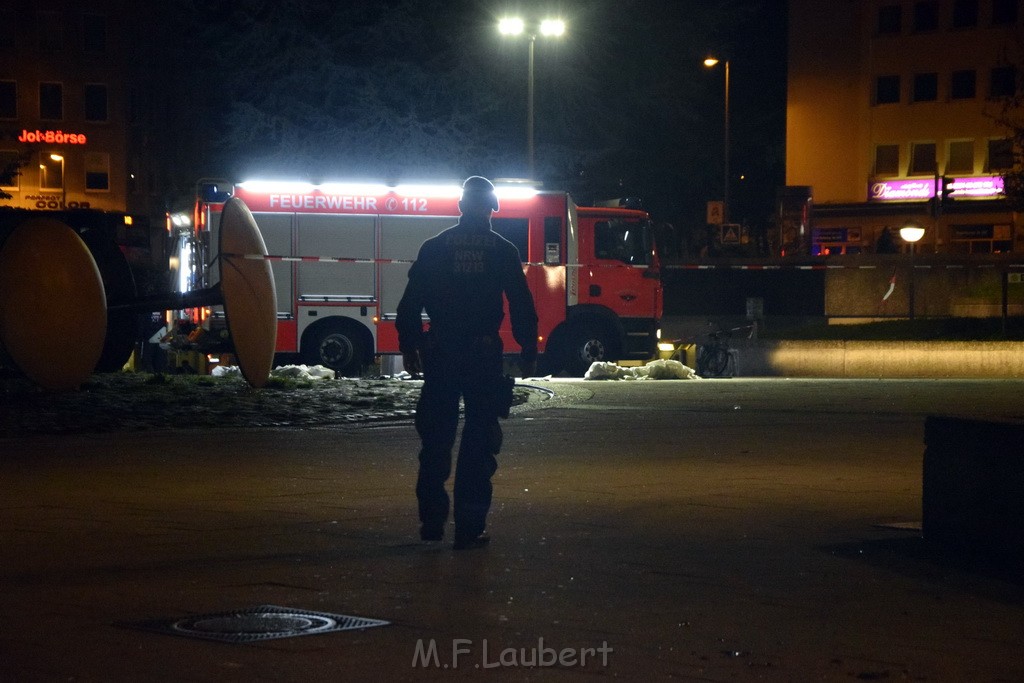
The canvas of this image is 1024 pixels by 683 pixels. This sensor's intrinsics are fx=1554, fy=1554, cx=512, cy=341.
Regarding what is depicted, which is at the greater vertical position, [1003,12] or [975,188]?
[1003,12]

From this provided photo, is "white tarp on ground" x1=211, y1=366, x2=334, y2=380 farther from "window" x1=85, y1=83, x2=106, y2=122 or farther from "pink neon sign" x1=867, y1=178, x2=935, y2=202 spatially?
"window" x1=85, y1=83, x2=106, y2=122

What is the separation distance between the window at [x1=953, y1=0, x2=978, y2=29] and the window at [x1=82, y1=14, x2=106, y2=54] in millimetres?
37713

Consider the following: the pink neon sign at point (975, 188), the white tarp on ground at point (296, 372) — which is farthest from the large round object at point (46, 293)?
the pink neon sign at point (975, 188)

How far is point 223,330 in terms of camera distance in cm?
2189

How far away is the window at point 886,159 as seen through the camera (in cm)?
5847

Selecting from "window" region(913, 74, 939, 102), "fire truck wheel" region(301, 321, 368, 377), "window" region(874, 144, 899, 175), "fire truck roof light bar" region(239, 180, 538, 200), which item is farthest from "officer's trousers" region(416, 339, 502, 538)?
"window" region(913, 74, 939, 102)

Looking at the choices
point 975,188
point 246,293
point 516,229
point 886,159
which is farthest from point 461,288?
point 886,159

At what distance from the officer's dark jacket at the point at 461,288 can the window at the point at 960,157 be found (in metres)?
53.0

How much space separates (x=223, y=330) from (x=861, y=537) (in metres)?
15.7

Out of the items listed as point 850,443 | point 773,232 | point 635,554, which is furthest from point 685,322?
point 635,554

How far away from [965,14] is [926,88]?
9.80 ft

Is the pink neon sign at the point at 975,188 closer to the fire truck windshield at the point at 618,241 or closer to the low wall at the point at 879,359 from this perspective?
the low wall at the point at 879,359

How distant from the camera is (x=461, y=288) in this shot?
724 centimetres

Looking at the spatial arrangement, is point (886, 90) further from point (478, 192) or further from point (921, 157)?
point (478, 192)
